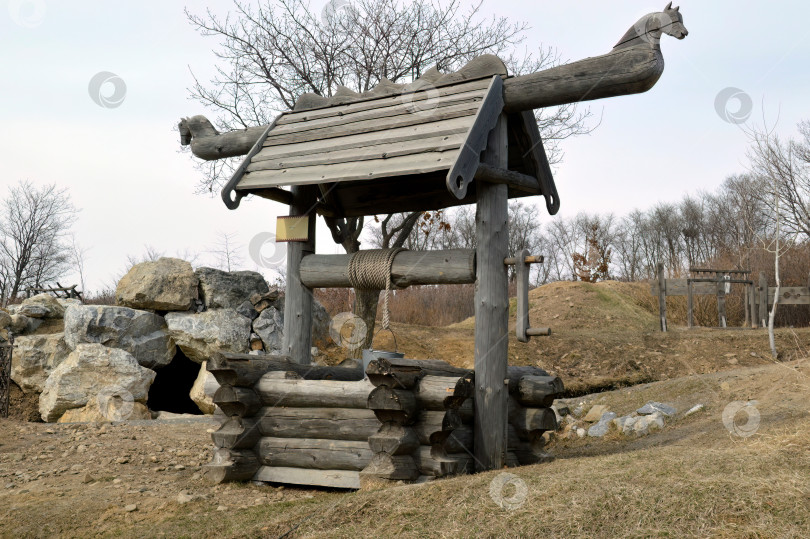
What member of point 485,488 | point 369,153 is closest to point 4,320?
point 369,153

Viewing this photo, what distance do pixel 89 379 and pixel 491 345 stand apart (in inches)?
311

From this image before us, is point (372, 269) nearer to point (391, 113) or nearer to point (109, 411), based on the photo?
point (391, 113)

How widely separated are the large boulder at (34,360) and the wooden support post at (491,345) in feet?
29.8

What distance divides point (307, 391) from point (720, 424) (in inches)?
187

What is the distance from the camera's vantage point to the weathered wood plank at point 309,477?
6.11 meters

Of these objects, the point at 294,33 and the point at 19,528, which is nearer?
the point at 19,528

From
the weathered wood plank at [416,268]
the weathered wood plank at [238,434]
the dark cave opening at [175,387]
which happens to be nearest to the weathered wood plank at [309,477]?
the weathered wood plank at [238,434]

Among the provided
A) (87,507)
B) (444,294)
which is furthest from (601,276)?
(87,507)

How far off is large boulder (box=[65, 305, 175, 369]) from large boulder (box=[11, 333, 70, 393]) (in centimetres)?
53

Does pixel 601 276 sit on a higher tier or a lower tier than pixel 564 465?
higher

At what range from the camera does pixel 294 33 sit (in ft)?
51.9

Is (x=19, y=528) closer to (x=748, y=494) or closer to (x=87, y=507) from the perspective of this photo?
(x=87, y=507)

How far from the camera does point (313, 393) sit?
640 cm

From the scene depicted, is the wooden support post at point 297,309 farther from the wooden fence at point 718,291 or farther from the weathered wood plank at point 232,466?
the wooden fence at point 718,291
